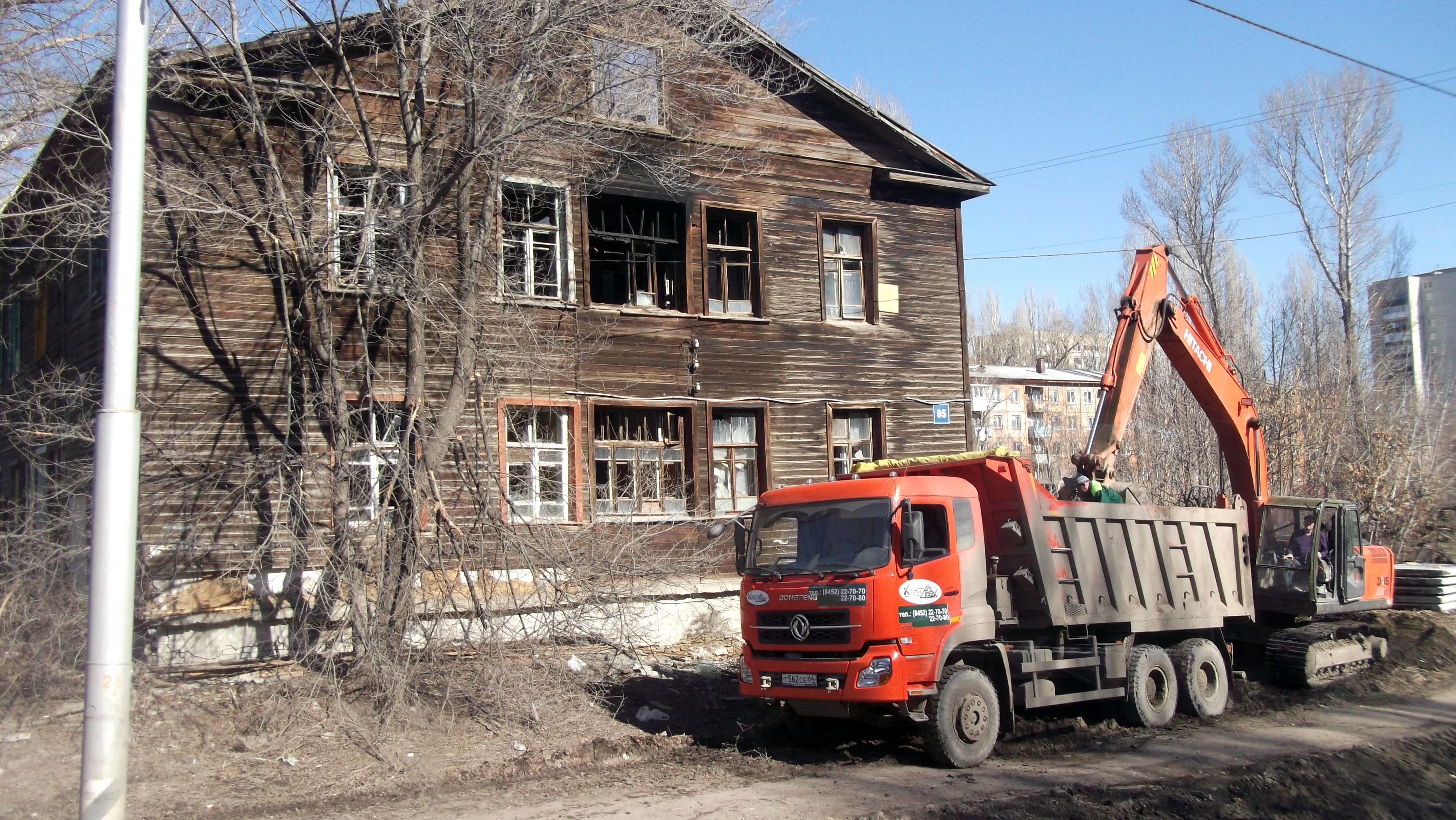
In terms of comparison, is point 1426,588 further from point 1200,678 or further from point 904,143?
point 904,143

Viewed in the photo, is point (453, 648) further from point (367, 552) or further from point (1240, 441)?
point (1240, 441)

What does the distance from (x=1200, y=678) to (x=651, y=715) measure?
632 cm

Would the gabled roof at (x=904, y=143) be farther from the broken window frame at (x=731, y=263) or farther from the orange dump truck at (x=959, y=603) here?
the orange dump truck at (x=959, y=603)

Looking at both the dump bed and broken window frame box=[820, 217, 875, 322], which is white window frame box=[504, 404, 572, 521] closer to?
the dump bed

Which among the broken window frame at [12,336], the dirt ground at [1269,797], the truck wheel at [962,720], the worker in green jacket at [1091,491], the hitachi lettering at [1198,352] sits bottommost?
the dirt ground at [1269,797]

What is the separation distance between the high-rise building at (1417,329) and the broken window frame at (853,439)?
18675 mm

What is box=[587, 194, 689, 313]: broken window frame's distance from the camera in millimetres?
17453

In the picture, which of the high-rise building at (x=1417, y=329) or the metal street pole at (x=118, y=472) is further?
the high-rise building at (x=1417, y=329)

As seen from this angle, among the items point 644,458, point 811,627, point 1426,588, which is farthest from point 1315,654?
point 644,458

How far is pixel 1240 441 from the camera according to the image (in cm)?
1436

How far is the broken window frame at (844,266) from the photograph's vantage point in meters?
19.5

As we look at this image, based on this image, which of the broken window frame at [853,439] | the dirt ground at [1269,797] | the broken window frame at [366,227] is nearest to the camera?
the dirt ground at [1269,797]

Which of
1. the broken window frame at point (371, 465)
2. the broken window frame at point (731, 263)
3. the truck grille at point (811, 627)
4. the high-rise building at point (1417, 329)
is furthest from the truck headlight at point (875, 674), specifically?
the high-rise building at point (1417, 329)

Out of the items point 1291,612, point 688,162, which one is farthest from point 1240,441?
point 688,162
